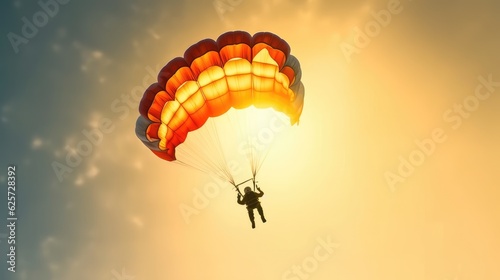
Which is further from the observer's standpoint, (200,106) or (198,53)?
(200,106)

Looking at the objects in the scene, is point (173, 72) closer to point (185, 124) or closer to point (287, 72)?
point (185, 124)

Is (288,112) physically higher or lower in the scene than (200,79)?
lower

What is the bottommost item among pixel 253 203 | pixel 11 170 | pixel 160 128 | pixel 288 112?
pixel 253 203

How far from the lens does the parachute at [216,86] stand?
47.6 feet

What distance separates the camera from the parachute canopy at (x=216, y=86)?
14.5 m

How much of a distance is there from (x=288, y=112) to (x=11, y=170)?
12.4 meters

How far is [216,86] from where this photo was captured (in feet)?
51.0

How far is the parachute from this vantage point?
14.5 meters

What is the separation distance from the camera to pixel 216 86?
51.0ft

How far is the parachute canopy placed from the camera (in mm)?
14508

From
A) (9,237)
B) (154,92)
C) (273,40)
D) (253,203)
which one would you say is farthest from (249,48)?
(9,237)

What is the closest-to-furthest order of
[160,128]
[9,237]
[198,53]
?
[198,53], [160,128], [9,237]

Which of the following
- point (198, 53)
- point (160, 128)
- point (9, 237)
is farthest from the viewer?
point (9, 237)

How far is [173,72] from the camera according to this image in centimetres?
1465
